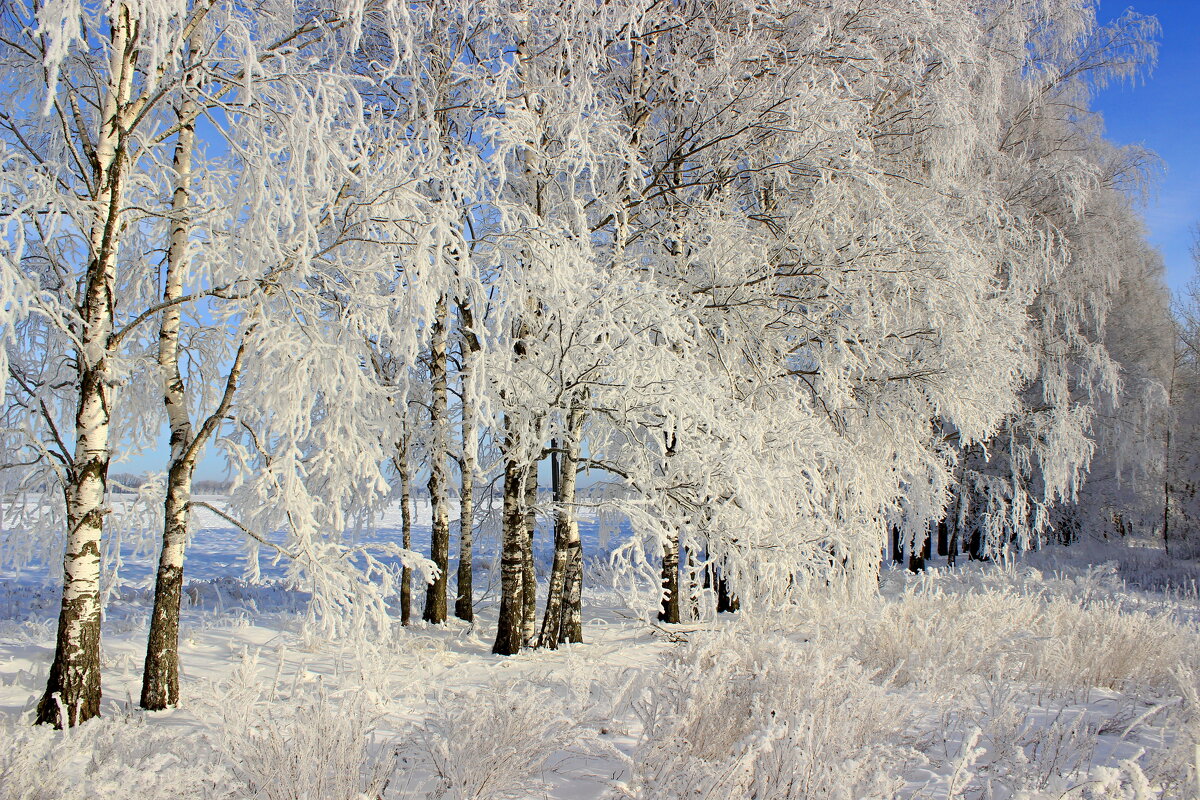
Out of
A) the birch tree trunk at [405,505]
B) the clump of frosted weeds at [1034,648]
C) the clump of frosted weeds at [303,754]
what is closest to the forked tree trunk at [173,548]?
the clump of frosted weeds at [303,754]

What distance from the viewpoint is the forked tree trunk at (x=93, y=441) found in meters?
4.16

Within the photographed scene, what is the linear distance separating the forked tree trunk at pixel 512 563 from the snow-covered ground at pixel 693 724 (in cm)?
79

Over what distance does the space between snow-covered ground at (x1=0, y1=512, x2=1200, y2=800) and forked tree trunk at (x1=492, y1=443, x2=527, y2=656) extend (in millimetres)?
791

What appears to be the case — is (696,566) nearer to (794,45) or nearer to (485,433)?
(485,433)

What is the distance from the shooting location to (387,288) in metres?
7.34

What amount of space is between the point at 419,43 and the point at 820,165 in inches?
185

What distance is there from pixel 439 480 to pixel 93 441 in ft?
15.1

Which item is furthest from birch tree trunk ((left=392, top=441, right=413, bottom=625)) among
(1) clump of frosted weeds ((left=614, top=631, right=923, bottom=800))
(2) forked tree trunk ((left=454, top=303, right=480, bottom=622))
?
(1) clump of frosted weeds ((left=614, top=631, right=923, bottom=800))

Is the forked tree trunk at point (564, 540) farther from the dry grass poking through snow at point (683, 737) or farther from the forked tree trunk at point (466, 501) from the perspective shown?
the dry grass poking through snow at point (683, 737)

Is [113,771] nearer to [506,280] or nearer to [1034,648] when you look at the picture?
[506,280]

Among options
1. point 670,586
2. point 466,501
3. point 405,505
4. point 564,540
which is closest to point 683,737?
point 564,540

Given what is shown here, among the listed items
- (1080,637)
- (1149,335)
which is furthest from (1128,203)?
(1080,637)

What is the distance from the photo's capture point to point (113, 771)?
2.63 metres

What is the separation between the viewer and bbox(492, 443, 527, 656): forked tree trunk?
6852 millimetres
